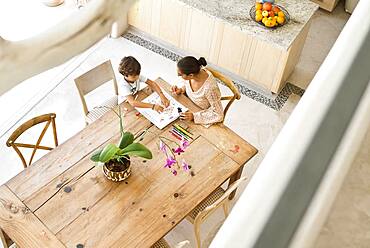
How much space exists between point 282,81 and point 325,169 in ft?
16.3

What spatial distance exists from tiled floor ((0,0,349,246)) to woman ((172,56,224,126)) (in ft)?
2.79

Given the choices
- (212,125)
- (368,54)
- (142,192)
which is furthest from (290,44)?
(368,54)

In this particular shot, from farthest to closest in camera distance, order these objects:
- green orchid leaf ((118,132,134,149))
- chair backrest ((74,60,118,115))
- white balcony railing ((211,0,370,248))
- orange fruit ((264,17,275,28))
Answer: orange fruit ((264,17,275,28)) → chair backrest ((74,60,118,115)) → green orchid leaf ((118,132,134,149)) → white balcony railing ((211,0,370,248))

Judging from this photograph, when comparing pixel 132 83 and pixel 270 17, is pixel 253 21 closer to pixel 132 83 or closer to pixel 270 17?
pixel 270 17

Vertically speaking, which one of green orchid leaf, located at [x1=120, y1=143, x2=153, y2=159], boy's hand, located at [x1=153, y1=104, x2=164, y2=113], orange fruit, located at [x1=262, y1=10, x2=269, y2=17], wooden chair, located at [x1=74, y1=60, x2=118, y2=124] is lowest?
wooden chair, located at [x1=74, y1=60, x2=118, y2=124]

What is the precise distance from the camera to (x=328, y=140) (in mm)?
413

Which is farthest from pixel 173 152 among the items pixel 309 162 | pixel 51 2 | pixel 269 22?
pixel 309 162

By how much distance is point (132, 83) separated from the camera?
13.5 ft

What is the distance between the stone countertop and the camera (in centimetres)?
482

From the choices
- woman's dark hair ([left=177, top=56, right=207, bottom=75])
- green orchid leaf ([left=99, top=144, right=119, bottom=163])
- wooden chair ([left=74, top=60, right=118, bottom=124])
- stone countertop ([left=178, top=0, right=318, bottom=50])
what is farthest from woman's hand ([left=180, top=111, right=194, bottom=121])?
stone countertop ([left=178, top=0, right=318, bottom=50])

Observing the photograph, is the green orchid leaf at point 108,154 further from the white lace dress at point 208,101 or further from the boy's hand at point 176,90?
the boy's hand at point 176,90

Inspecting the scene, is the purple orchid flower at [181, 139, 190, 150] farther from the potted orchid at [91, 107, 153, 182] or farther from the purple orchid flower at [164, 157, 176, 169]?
the potted orchid at [91, 107, 153, 182]

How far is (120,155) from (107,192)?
0.84ft

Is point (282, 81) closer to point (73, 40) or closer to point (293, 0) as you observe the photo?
point (293, 0)
